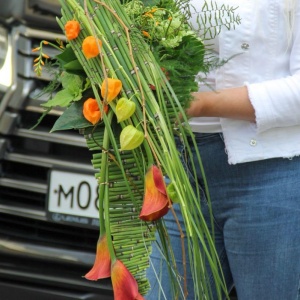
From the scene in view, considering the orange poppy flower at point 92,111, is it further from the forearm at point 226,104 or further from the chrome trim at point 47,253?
the chrome trim at point 47,253

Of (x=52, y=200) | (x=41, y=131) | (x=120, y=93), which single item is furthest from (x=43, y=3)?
(x=120, y=93)

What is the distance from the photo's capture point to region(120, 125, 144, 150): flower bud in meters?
1.42

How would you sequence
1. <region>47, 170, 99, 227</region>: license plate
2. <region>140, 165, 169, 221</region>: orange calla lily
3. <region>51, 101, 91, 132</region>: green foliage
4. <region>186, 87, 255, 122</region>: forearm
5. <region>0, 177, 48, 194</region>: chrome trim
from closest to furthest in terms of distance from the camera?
<region>140, 165, 169, 221</region>: orange calla lily
<region>51, 101, 91, 132</region>: green foliage
<region>186, 87, 255, 122</region>: forearm
<region>47, 170, 99, 227</region>: license plate
<region>0, 177, 48, 194</region>: chrome trim

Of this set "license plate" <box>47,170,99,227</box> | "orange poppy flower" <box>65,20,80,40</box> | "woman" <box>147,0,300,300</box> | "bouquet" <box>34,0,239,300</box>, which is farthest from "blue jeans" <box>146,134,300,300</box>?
"license plate" <box>47,170,99,227</box>

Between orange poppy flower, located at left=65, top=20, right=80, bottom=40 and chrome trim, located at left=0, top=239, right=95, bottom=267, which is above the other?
orange poppy flower, located at left=65, top=20, right=80, bottom=40

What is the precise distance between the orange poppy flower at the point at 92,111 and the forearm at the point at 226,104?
32 cm

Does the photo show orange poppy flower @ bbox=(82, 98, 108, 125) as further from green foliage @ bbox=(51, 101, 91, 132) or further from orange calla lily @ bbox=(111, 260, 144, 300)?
orange calla lily @ bbox=(111, 260, 144, 300)

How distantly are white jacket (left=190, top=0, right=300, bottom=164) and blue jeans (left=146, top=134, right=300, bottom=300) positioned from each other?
0.04 metres

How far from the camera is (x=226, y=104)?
1798 millimetres

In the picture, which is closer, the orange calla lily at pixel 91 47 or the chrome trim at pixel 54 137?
the orange calla lily at pixel 91 47

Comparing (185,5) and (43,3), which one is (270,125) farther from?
(43,3)

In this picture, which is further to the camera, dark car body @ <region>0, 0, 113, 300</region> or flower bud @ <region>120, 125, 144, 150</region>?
dark car body @ <region>0, 0, 113, 300</region>

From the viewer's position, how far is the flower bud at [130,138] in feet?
4.66

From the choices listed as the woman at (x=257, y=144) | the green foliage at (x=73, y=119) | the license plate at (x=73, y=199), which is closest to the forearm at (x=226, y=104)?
the woman at (x=257, y=144)
